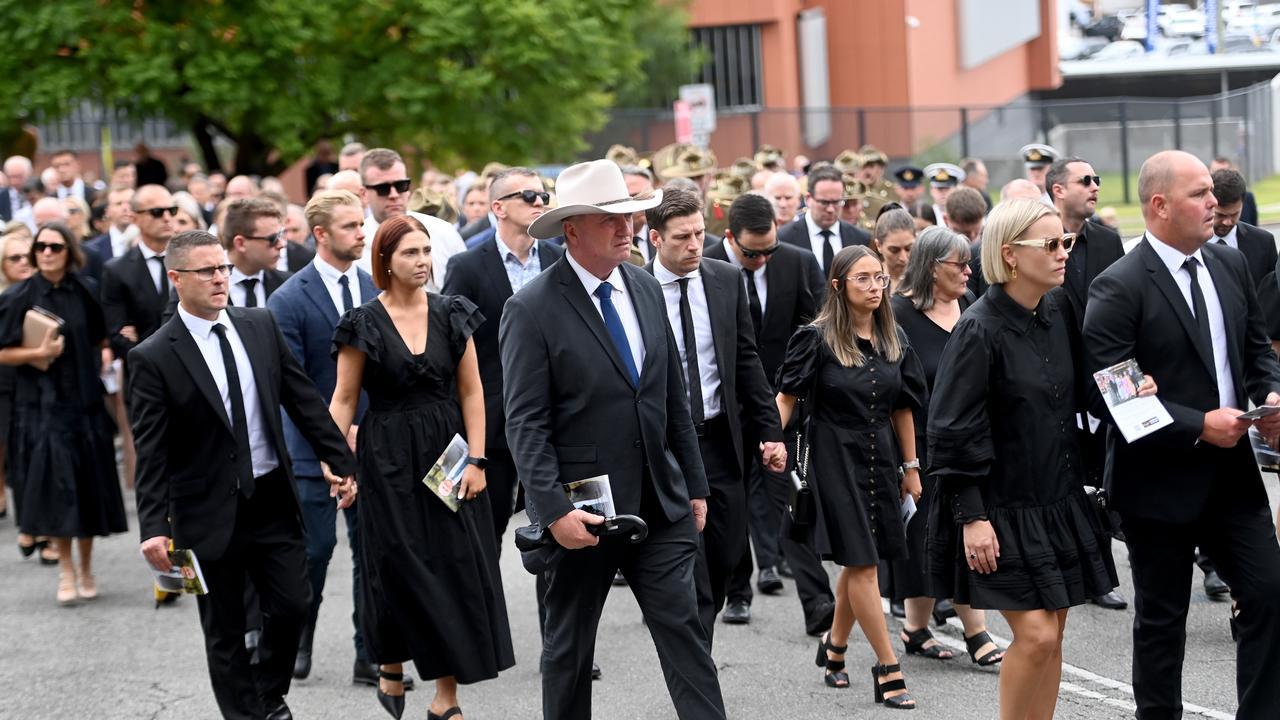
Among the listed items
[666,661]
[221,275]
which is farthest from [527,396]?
[221,275]

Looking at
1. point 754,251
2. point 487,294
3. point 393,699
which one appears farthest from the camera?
point 754,251

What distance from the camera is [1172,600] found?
20.4ft

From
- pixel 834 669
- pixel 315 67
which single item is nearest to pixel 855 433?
pixel 834 669

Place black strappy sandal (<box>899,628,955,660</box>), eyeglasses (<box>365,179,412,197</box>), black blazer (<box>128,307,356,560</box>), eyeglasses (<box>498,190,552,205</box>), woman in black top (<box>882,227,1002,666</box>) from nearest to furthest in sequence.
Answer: black blazer (<box>128,307,356,560</box>) < woman in black top (<box>882,227,1002,666</box>) < black strappy sandal (<box>899,628,955,660</box>) < eyeglasses (<box>498,190,552,205</box>) < eyeglasses (<box>365,179,412,197</box>)

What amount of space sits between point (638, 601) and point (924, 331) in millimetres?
3004

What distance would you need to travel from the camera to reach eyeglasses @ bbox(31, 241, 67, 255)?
10.9 m

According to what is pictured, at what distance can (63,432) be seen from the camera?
35.4ft

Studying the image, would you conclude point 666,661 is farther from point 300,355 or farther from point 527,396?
point 300,355

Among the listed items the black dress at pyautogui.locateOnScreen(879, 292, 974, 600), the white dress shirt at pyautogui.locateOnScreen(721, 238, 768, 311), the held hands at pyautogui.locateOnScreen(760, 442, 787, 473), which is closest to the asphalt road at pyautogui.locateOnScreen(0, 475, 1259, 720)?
the black dress at pyautogui.locateOnScreen(879, 292, 974, 600)

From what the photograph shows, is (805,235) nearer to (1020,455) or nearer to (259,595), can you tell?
(259,595)

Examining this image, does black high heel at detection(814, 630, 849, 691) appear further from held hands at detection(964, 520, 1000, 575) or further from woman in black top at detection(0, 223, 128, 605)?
woman in black top at detection(0, 223, 128, 605)

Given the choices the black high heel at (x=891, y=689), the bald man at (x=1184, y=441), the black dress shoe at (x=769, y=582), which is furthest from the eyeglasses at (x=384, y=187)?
the bald man at (x=1184, y=441)

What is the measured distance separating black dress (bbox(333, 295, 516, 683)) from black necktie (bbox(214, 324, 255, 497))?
0.50 meters

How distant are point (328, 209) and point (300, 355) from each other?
74cm
